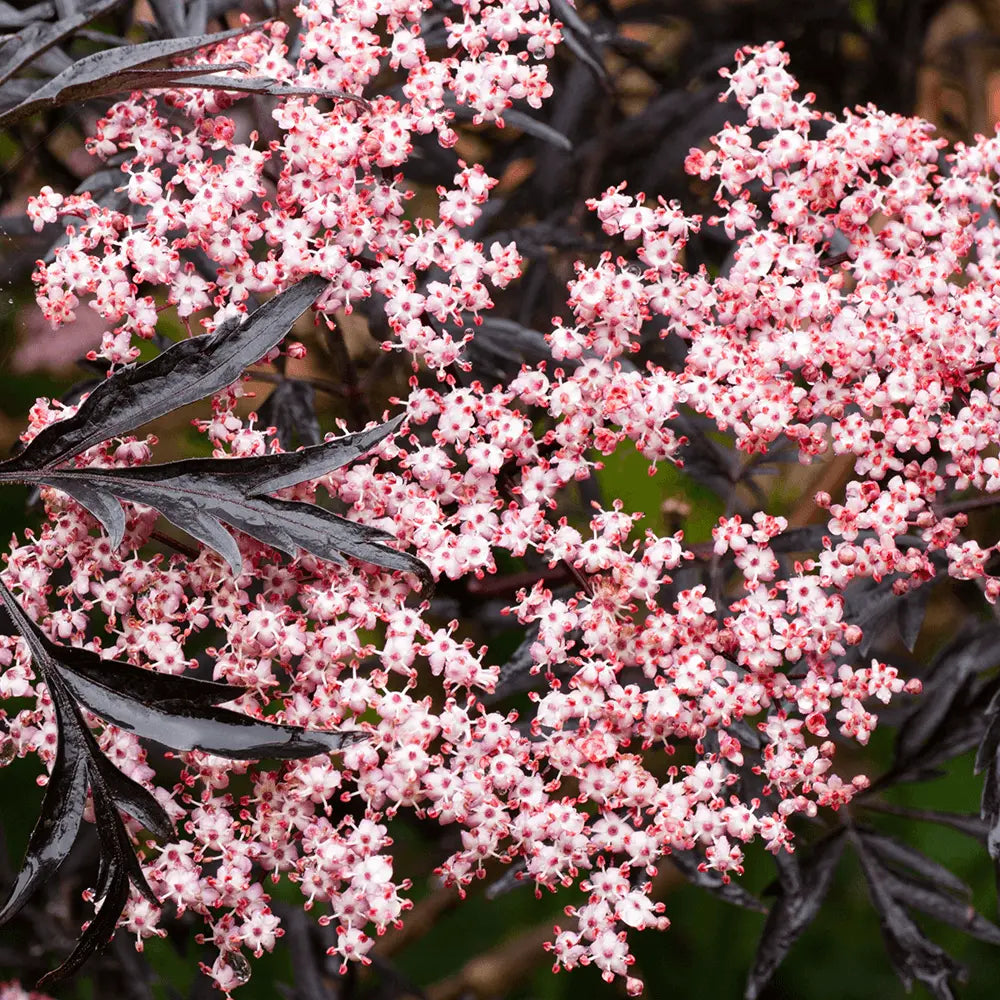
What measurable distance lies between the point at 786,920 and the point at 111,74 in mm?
688

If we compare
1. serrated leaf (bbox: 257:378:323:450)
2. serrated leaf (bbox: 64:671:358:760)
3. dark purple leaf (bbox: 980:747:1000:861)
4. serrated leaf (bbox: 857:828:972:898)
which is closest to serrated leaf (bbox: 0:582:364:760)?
serrated leaf (bbox: 64:671:358:760)

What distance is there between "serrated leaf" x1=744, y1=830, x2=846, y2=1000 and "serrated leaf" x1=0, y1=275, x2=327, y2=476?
502 mm

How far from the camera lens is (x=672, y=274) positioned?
0.68m

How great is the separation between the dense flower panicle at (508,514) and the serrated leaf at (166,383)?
4 cm

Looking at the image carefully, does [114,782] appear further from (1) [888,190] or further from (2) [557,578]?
(1) [888,190]

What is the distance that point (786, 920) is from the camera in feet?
2.62

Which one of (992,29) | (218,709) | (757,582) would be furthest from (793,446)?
(992,29)

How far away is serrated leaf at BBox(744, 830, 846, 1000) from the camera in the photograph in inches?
31.3

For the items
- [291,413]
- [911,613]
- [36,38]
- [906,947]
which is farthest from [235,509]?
[906,947]

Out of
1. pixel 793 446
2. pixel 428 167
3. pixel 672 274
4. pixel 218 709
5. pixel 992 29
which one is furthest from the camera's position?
pixel 992 29

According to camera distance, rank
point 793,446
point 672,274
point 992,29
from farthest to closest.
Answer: point 992,29
point 793,446
point 672,274

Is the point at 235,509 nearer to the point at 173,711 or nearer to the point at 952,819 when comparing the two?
the point at 173,711

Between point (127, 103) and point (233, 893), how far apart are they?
0.47m

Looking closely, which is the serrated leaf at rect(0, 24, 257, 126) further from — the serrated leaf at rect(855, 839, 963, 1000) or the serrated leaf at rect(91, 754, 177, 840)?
the serrated leaf at rect(855, 839, 963, 1000)
